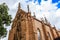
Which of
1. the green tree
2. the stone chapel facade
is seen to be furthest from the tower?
the green tree

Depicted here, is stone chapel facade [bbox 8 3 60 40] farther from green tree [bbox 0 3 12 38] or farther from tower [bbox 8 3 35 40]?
green tree [bbox 0 3 12 38]

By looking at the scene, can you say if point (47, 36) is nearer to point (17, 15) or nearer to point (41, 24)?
point (41, 24)

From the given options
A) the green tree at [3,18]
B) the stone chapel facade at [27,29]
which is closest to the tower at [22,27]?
the stone chapel facade at [27,29]

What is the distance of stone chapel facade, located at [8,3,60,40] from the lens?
33.9 metres

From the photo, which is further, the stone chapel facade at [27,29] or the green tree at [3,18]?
the stone chapel facade at [27,29]

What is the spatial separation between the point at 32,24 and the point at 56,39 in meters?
13.1

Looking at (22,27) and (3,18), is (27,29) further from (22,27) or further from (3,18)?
(3,18)

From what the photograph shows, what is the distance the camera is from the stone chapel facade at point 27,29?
111 feet

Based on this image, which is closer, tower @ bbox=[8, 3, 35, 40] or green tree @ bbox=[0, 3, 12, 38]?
green tree @ bbox=[0, 3, 12, 38]

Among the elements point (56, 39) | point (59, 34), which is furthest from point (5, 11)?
point (59, 34)

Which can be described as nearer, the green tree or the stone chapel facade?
the green tree

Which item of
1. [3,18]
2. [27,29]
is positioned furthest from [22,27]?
[3,18]

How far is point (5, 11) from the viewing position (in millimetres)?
18438

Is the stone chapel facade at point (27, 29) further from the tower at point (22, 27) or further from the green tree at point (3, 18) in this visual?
the green tree at point (3, 18)
